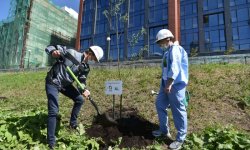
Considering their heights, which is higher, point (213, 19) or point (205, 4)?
point (205, 4)

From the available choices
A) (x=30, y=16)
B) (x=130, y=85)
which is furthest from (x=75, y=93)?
(x=30, y=16)

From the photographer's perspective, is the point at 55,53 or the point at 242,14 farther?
the point at 242,14

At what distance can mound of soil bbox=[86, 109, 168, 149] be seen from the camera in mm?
5562

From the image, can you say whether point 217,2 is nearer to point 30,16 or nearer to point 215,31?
point 215,31

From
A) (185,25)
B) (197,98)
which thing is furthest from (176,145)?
(185,25)

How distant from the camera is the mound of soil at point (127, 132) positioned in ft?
18.2

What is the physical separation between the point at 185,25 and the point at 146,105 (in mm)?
36003

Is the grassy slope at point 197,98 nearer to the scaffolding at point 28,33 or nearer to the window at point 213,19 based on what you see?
the window at point 213,19

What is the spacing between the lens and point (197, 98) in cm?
882

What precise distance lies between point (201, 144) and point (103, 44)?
45887 millimetres

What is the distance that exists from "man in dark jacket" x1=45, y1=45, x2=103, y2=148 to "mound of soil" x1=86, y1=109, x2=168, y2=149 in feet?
2.27

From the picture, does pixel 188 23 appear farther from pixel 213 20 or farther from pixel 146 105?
pixel 146 105

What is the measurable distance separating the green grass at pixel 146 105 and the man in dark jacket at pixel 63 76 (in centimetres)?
55

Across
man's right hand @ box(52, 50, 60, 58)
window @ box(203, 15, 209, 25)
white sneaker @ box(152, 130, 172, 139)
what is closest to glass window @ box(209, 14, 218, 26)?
window @ box(203, 15, 209, 25)
